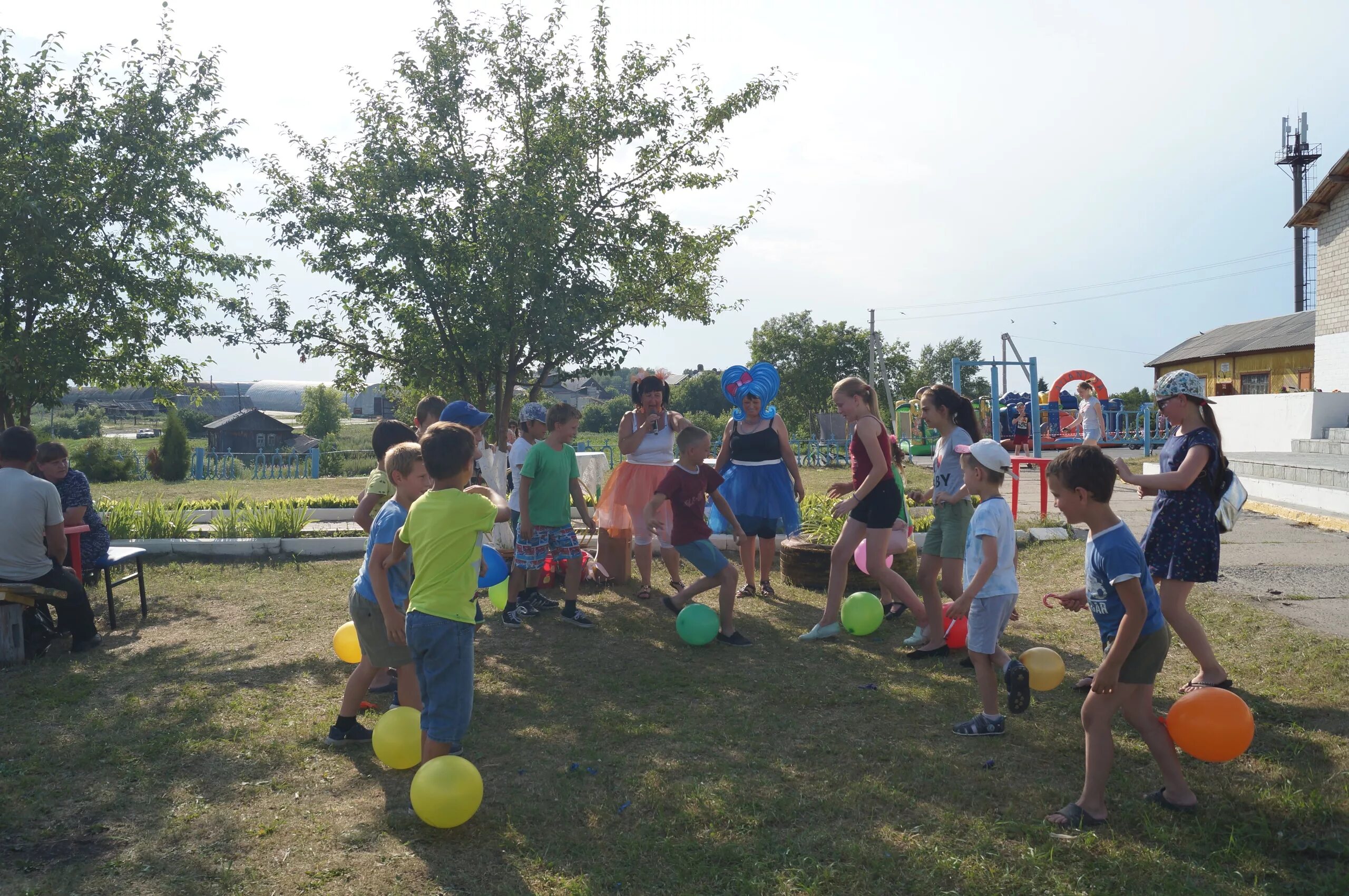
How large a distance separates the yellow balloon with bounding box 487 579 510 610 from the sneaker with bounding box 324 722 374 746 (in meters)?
1.90

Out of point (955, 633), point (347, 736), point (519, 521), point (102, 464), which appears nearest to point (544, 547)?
Answer: point (519, 521)

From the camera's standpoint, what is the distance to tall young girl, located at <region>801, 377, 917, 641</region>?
601 cm

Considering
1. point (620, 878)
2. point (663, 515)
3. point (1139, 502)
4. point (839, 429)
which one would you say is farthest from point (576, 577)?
point (839, 429)

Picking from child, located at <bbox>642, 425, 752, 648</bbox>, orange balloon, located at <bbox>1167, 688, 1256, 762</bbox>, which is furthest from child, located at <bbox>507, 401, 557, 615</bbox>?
orange balloon, located at <bbox>1167, 688, 1256, 762</bbox>

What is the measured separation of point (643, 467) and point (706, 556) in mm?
1939

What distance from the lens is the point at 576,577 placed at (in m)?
7.14

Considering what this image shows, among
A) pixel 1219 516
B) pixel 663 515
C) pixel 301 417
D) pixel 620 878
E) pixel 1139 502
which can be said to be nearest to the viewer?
pixel 620 878

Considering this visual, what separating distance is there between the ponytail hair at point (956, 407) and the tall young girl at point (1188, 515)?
1.25 meters

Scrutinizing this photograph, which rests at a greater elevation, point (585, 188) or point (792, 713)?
point (585, 188)

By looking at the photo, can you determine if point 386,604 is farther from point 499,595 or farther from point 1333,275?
point 1333,275

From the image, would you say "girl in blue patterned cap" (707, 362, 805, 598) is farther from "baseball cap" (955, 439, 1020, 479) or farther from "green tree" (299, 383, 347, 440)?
"green tree" (299, 383, 347, 440)

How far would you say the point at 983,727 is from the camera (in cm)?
454

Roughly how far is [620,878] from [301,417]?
8769 centimetres

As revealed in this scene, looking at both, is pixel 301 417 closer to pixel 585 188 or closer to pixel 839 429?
pixel 839 429
